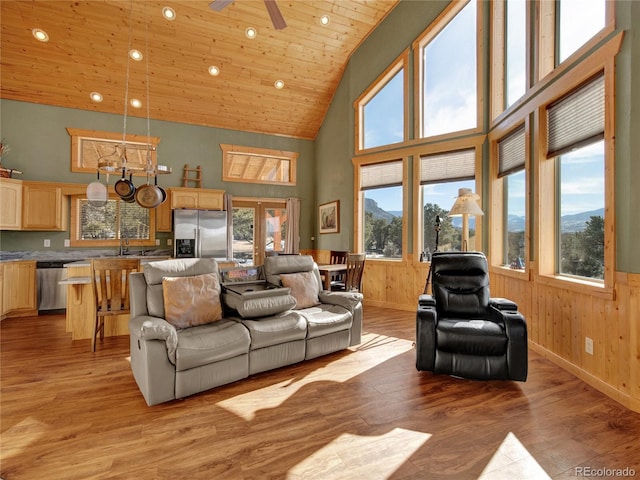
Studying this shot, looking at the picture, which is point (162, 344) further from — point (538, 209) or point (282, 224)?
point (282, 224)

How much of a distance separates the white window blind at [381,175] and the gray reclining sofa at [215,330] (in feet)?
9.42

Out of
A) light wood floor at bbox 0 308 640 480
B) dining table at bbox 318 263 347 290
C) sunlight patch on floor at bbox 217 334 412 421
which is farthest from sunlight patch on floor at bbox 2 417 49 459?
dining table at bbox 318 263 347 290

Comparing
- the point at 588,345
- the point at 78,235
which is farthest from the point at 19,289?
the point at 588,345

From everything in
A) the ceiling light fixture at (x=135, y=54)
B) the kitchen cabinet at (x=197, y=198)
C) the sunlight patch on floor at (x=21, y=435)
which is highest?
the ceiling light fixture at (x=135, y=54)

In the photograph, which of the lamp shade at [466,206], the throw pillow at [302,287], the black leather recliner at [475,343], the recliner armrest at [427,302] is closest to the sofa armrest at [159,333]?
the throw pillow at [302,287]

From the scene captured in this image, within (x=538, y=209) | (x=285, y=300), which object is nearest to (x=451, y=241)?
(x=538, y=209)

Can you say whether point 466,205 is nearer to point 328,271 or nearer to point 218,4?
point 328,271

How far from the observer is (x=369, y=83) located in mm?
6211

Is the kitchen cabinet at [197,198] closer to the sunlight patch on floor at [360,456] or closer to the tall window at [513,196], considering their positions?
the tall window at [513,196]

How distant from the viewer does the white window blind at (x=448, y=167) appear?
498 cm

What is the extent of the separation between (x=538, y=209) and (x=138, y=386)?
4266mm

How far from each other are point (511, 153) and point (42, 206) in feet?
24.2

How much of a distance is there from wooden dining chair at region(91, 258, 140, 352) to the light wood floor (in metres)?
0.62

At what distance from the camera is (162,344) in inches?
94.3
